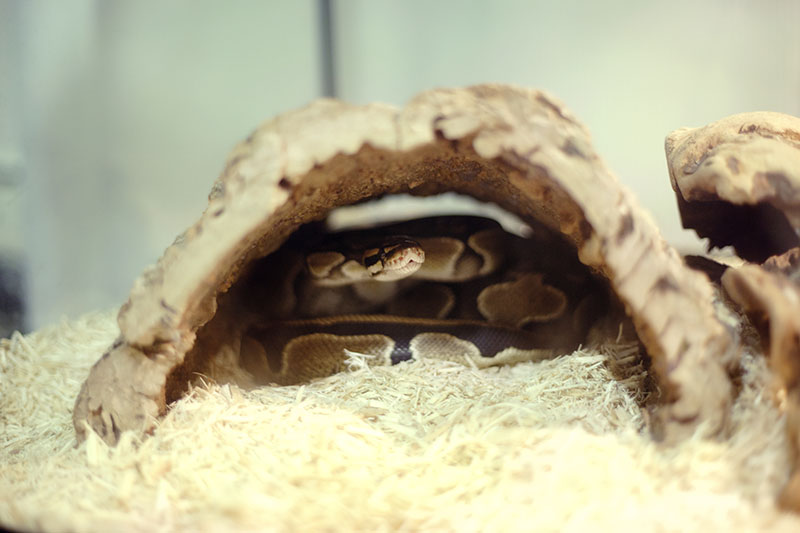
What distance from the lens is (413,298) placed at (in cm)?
285

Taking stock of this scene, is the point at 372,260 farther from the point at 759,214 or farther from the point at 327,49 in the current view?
the point at 759,214

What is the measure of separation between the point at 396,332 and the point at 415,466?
1.03 m

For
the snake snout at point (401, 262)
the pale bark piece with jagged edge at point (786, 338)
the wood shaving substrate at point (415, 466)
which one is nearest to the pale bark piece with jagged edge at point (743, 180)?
the pale bark piece with jagged edge at point (786, 338)

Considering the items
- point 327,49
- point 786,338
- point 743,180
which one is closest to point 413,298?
point 327,49

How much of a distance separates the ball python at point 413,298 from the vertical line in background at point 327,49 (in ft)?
2.51

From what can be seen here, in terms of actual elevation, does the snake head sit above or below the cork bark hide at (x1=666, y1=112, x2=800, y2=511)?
below

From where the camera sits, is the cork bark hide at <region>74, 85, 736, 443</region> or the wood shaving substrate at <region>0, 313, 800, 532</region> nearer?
the wood shaving substrate at <region>0, 313, 800, 532</region>

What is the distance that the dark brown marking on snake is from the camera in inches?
90.7

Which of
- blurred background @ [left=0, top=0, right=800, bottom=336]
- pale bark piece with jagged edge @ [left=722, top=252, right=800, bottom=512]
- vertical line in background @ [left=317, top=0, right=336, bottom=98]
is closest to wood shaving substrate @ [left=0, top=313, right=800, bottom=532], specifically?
pale bark piece with jagged edge @ [left=722, top=252, right=800, bottom=512]

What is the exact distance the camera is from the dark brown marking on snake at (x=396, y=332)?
2305 millimetres

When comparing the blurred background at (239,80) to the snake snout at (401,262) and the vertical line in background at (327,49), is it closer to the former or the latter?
the vertical line in background at (327,49)

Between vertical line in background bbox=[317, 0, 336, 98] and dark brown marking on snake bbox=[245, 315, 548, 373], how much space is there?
1253mm

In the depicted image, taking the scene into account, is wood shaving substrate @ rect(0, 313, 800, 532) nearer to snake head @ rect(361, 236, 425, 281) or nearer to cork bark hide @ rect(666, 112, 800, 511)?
cork bark hide @ rect(666, 112, 800, 511)

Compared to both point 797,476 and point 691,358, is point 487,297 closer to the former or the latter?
point 691,358
